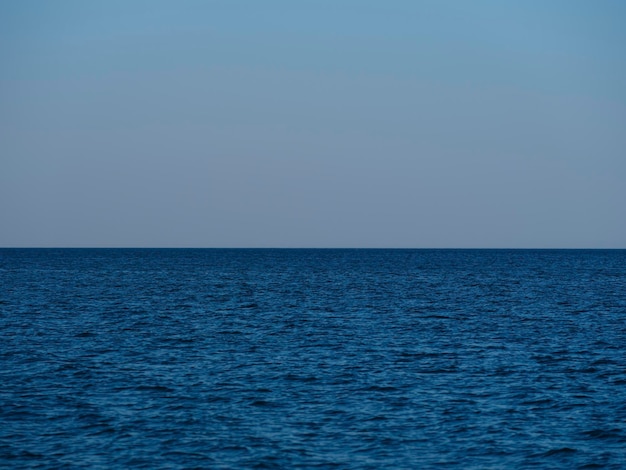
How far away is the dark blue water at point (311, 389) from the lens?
2131cm

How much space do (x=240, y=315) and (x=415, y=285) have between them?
43.2 m

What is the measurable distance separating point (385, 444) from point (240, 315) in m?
34.8

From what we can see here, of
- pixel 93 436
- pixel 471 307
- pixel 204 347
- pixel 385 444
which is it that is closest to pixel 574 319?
pixel 471 307

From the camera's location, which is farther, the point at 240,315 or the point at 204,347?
the point at 240,315

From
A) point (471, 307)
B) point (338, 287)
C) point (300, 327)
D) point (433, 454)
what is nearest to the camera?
point (433, 454)

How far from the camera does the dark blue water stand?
21.3 metres

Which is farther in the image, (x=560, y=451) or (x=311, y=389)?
(x=311, y=389)

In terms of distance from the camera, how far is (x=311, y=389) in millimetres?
28828

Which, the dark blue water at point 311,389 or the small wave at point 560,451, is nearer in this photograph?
the small wave at point 560,451

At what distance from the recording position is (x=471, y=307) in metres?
63.3

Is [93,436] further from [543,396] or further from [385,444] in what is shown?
[543,396]

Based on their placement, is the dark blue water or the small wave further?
the dark blue water

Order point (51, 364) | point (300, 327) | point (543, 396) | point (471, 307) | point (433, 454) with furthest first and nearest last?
point (471, 307), point (300, 327), point (51, 364), point (543, 396), point (433, 454)

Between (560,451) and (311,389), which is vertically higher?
(311,389)
